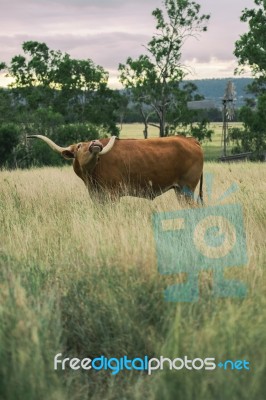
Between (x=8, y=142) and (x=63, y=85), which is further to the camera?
(x=63, y=85)

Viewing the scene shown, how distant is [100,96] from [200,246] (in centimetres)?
4659

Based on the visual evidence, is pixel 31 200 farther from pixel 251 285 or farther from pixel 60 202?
pixel 251 285

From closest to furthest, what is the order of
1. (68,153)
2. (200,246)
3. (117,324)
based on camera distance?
1. (117,324)
2. (200,246)
3. (68,153)

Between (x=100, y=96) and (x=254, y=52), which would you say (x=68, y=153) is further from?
(x=100, y=96)

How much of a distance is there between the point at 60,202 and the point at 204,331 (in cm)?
507

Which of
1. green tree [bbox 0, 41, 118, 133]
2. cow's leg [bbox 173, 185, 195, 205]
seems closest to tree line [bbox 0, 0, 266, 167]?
green tree [bbox 0, 41, 118, 133]

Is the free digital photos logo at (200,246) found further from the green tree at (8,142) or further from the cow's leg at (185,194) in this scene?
the green tree at (8,142)

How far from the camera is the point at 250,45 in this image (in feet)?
113

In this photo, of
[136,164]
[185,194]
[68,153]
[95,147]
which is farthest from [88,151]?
[185,194]

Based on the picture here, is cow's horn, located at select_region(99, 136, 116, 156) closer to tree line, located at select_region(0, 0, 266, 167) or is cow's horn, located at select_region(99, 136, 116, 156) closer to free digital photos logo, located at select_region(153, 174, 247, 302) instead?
free digital photos logo, located at select_region(153, 174, 247, 302)

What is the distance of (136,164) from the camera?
7.39 m

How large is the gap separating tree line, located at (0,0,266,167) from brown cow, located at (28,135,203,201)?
21602mm

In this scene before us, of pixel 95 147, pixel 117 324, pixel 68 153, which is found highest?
pixel 95 147

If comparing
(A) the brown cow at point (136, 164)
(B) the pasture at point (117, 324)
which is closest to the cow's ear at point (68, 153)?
(A) the brown cow at point (136, 164)
